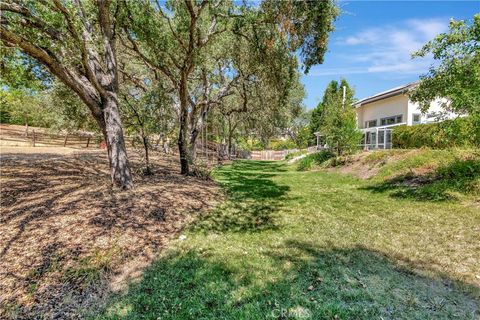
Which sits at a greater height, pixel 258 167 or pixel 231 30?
pixel 231 30

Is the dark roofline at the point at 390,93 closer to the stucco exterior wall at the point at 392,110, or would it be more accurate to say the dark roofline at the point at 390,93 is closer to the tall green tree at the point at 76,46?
the stucco exterior wall at the point at 392,110

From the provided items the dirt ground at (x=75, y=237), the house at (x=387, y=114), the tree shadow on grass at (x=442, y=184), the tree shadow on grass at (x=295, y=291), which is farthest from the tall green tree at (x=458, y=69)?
the house at (x=387, y=114)

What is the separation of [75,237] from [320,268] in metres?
4.49

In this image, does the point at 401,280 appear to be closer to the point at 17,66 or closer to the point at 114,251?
the point at 114,251

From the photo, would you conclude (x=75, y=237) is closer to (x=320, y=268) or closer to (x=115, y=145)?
(x=115, y=145)

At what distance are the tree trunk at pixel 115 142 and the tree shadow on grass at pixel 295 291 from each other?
4.02 metres

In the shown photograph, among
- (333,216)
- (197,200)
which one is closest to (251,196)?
(197,200)

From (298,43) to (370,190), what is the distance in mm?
6095

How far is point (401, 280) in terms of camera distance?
13.2 feet

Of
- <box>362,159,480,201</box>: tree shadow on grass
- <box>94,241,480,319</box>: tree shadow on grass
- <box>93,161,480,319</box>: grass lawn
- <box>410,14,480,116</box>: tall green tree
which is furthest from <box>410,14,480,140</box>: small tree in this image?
<box>94,241,480,319</box>: tree shadow on grass

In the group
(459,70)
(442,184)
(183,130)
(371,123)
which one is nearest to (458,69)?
(459,70)

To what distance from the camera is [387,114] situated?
22062 millimetres

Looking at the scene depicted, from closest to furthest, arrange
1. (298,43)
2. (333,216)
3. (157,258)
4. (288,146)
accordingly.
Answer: (157,258)
(333,216)
(298,43)
(288,146)

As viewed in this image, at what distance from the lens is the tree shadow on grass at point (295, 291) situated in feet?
11.1
